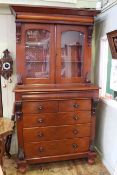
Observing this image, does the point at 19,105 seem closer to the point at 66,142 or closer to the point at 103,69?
the point at 66,142

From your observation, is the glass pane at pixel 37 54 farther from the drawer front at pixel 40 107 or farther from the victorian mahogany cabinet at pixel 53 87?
the drawer front at pixel 40 107

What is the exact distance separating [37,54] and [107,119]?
1.27 metres

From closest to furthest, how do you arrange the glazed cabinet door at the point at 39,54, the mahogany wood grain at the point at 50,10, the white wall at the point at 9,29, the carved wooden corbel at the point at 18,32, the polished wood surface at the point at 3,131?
the polished wood surface at the point at 3,131 → the mahogany wood grain at the point at 50,10 → the carved wooden corbel at the point at 18,32 → the glazed cabinet door at the point at 39,54 → the white wall at the point at 9,29

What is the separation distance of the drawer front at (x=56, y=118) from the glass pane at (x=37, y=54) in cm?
52

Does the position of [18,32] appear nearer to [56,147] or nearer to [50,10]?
[50,10]

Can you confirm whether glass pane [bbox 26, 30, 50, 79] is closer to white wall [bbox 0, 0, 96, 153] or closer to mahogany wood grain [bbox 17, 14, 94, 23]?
mahogany wood grain [bbox 17, 14, 94, 23]

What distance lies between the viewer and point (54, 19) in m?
2.25

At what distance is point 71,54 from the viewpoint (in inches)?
99.7

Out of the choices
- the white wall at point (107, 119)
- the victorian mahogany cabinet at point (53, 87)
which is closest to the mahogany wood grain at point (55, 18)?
the victorian mahogany cabinet at point (53, 87)

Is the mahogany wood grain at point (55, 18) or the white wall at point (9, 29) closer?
the mahogany wood grain at point (55, 18)

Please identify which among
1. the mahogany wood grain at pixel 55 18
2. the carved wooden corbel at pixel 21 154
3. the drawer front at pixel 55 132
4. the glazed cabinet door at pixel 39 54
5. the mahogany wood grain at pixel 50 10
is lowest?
the carved wooden corbel at pixel 21 154

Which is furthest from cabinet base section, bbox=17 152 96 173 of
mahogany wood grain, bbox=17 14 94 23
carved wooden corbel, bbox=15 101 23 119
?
mahogany wood grain, bbox=17 14 94 23

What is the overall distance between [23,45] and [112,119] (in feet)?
4.77

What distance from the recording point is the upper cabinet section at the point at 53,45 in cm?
223
